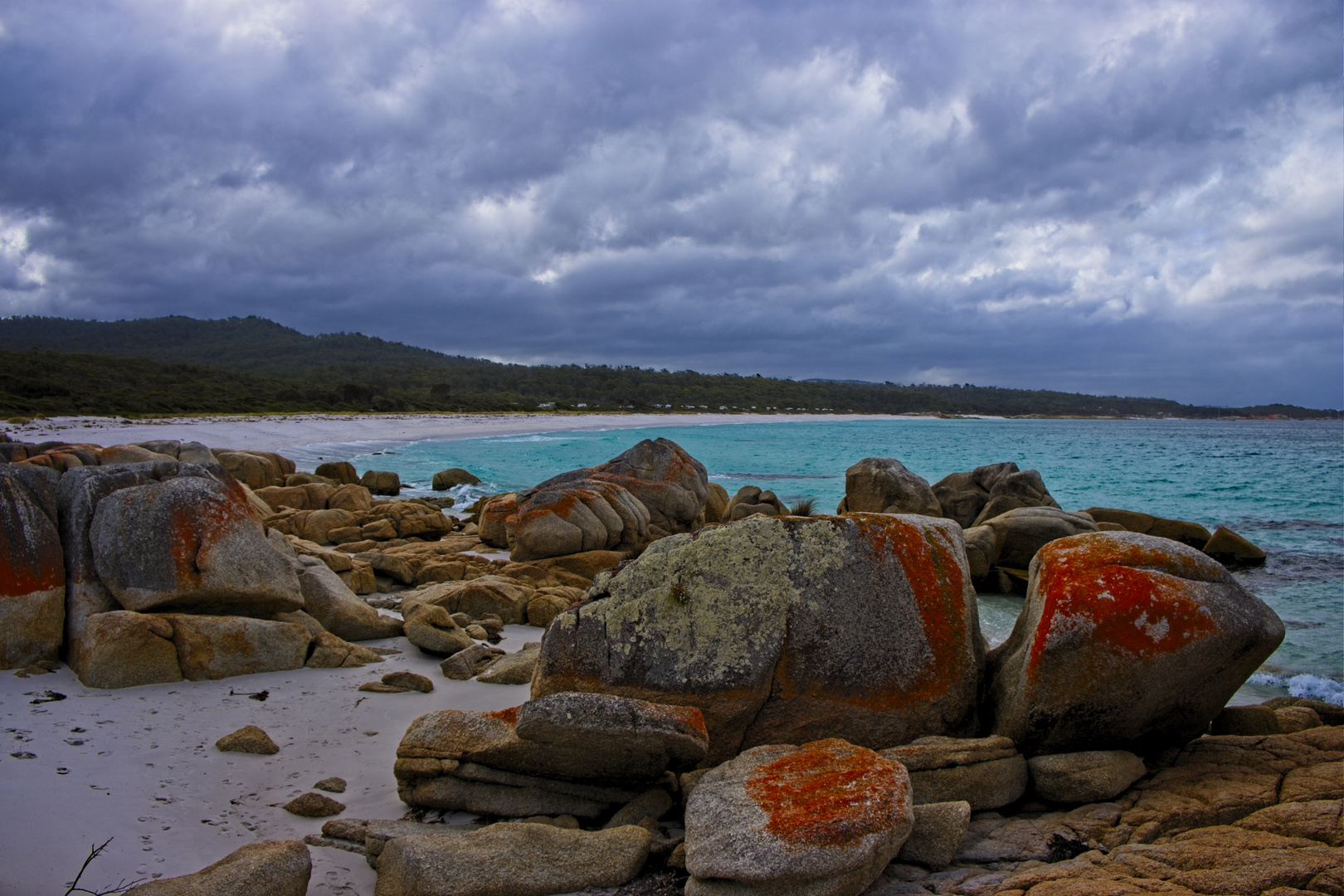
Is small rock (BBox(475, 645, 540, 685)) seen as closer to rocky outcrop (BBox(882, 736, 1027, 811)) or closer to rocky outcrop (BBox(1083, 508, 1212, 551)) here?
rocky outcrop (BBox(882, 736, 1027, 811))

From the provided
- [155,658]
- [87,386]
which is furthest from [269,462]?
[87,386]

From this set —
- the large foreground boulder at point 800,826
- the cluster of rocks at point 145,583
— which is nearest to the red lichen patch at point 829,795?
the large foreground boulder at point 800,826

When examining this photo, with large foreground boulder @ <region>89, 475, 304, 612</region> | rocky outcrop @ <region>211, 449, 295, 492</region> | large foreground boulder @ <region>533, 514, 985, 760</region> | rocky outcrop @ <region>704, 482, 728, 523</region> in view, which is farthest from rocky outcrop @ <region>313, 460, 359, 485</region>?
large foreground boulder @ <region>533, 514, 985, 760</region>

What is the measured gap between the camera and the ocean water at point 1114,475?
1068 centimetres

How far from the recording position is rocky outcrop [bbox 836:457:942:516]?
15031 millimetres

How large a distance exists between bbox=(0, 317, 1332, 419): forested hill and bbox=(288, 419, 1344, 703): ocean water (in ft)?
56.0

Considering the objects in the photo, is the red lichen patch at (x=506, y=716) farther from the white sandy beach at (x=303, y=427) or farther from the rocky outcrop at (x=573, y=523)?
the white sandy beach at (x=303, y=427)

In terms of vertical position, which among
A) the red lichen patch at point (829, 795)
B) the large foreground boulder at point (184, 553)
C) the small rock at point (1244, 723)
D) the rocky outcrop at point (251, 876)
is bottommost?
the small rock at point (1244, 723)

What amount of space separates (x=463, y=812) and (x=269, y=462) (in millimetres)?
17045

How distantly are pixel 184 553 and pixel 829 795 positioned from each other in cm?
532

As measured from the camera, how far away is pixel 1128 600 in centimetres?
439

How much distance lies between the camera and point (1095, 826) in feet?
12.5

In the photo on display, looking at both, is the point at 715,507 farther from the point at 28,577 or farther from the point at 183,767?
the point at 183,767

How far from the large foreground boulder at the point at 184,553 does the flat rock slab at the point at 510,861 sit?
139 inches
